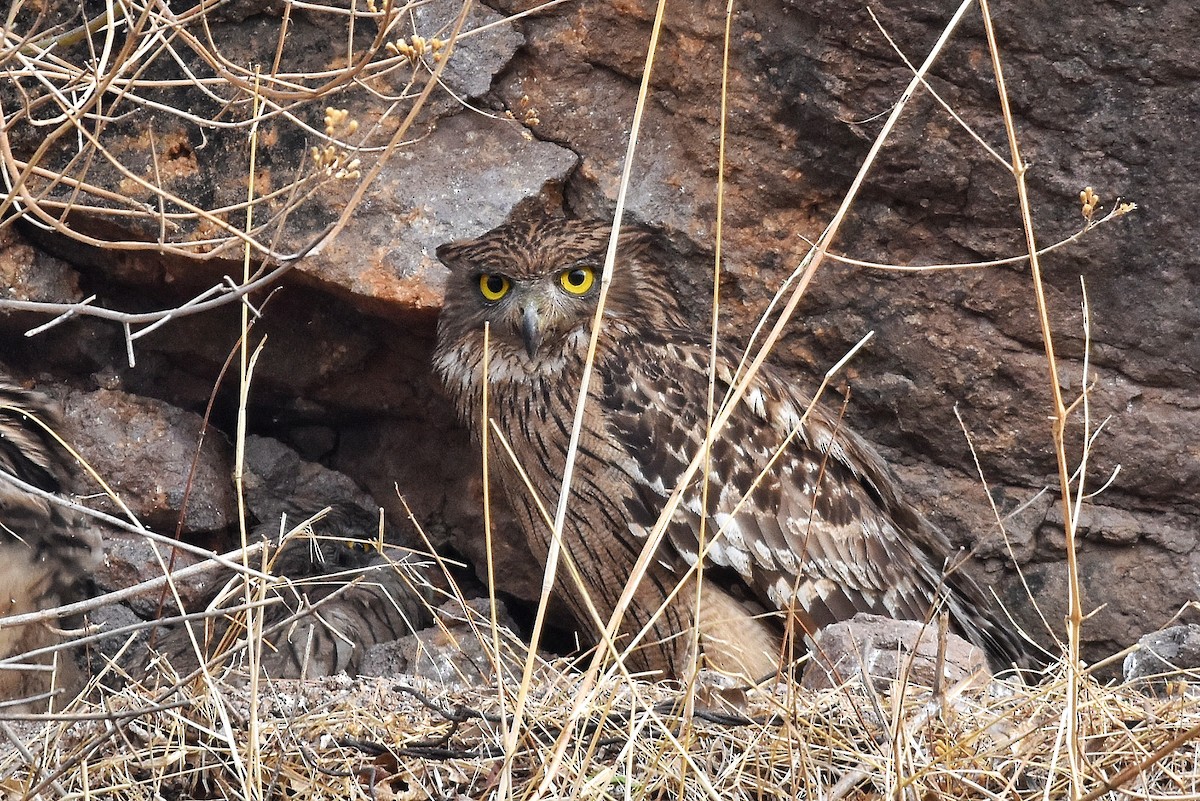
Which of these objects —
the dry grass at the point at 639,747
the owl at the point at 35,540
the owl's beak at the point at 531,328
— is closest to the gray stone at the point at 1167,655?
the dry grass at the point at 639,747

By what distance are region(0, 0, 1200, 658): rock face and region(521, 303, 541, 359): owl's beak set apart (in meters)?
0.34

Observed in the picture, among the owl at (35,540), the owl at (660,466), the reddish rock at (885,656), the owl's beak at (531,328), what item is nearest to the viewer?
the reddish rock at (885,656)

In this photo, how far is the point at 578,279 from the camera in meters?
3.63

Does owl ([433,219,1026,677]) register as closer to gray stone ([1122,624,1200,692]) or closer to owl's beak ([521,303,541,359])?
owl's beak ([521,303,541,359])

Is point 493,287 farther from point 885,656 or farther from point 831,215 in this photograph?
point 885,656

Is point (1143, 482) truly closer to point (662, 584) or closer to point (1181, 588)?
point (1181, 588)

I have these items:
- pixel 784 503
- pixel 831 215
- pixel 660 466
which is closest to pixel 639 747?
pixel 660 466

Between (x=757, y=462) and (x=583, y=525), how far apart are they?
1.73 ft

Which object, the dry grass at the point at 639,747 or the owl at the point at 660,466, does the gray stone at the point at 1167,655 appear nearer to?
the dry grass at the point at 639,747

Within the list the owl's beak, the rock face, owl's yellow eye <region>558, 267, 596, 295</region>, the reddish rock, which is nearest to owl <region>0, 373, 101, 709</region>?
the rock face

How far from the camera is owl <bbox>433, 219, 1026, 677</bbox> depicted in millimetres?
3432

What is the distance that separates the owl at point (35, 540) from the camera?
2938 millimetres

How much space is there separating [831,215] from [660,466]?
39.2 inches

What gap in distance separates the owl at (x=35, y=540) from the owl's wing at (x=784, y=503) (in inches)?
55.6
